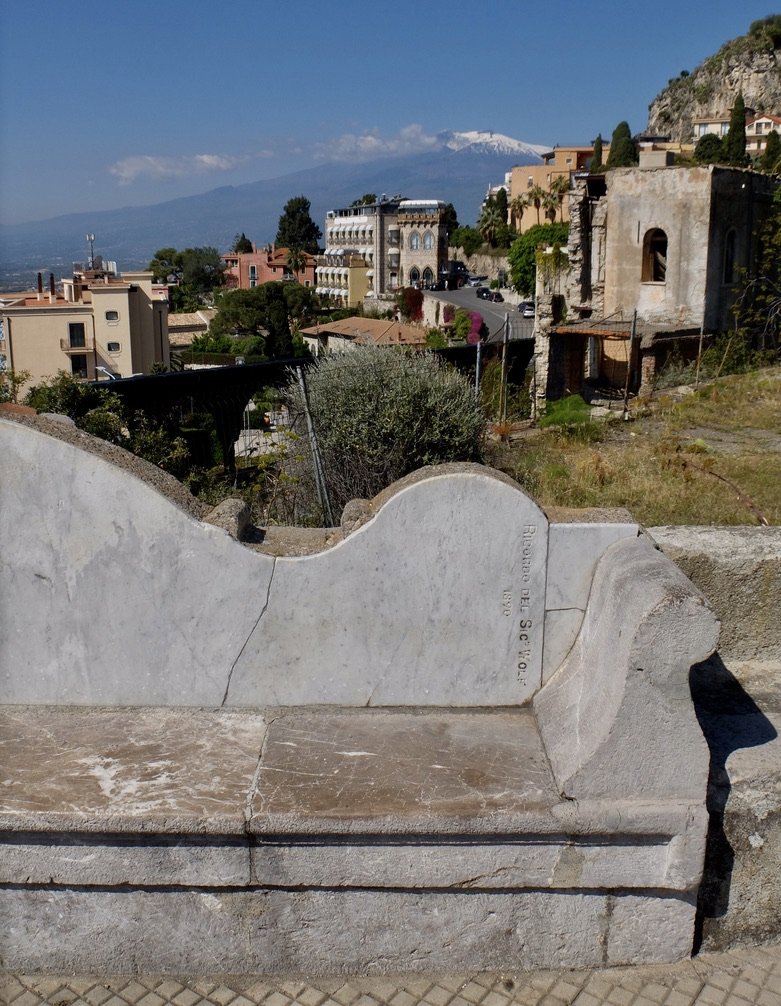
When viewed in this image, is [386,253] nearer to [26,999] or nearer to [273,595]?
[273,595]

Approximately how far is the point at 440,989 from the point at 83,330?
48022mm

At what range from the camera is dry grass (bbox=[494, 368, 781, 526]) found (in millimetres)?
9094

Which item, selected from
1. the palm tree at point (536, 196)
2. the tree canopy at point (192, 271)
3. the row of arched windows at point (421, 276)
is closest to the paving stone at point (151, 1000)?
the palm tree at point (536, 196)

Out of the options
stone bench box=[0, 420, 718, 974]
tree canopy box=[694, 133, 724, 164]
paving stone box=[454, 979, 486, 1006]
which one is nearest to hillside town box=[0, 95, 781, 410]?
tree canopy box=[694, 133, 724, 164]

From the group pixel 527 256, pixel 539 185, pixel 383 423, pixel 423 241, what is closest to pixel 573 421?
pixel 383 423

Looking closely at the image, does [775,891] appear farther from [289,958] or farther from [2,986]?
[2,986]

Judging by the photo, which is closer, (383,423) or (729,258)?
(383,423)

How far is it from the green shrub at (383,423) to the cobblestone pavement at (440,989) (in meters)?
7.16

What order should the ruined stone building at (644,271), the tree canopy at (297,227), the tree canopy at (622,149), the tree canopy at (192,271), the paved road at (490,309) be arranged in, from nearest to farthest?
the ruined stone building at (644,271) → the paved road at (490,309) → the tree canopy at (622,149) → the tree canopy at (192,271) → the tree canopy at (297,227)

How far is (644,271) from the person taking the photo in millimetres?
28938

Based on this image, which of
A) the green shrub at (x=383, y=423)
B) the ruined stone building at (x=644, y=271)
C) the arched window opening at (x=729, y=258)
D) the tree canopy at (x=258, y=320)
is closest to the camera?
the green shrub at (x=383, y=423)

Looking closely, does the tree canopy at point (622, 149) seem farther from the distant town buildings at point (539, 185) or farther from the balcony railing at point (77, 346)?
the balcony railing at point (77, 346)

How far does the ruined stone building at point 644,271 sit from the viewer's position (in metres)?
26.7

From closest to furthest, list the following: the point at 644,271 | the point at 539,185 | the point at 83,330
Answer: the point at 644,271, the point at 83,330, the point at 539,185
